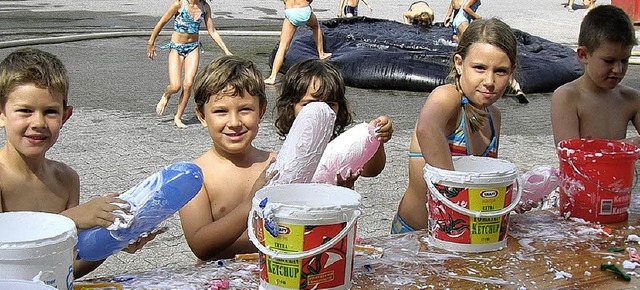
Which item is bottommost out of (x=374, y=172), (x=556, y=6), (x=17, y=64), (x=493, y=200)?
(x=556, y=6)

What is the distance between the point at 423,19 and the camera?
51.8 feet

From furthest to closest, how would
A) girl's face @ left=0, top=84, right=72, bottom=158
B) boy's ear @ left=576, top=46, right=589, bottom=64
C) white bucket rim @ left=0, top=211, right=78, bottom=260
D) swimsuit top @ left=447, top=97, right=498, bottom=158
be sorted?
boy's ear @ left=576, top=46, right=589, bottom=64
swimsuit top @ left=447, top=97, right=498, bottom=158
girl's face @ left=0, top=84, right=72, bottom=158
white bucket rim @ left=0, top=211, right=78, bottom=260

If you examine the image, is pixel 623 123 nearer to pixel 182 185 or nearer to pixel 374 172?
pixel 374 172

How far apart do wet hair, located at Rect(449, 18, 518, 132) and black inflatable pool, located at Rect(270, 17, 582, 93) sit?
7.04 meters

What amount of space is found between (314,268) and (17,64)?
4.32 feet

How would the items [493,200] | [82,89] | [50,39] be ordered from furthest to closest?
1. [50,39]
2. [82,89]
3. [493,200]

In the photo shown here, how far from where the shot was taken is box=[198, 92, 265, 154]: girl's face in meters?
3.13

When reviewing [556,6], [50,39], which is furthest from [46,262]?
[556,6]

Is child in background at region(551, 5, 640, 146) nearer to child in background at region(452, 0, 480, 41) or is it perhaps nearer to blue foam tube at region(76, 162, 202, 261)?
blue foam tube at region(76, 162, 202, 261)

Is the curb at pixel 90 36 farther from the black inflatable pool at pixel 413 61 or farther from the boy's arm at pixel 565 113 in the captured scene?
the boy's arm at pixel 565 113

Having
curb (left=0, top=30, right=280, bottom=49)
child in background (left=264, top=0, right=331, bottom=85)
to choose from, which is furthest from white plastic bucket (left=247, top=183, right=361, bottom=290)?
curb (left=0, top=30, right=280, bottom=49)

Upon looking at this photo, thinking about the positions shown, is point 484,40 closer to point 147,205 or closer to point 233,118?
Result: point 233,118

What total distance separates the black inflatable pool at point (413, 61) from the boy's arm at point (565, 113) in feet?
19.5

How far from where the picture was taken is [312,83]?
145 inches
